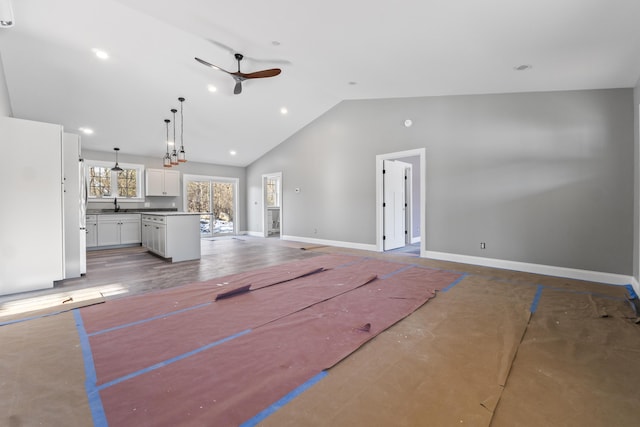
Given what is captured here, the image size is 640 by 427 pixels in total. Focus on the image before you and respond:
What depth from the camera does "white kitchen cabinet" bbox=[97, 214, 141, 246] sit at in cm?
691

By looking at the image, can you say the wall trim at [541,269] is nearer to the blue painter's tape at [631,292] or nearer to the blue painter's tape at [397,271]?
the blue painter's tape at [631,292]

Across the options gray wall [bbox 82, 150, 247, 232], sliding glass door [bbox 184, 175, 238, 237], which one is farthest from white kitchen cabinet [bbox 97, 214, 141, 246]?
sliding glass door [bbox 184, 175, 238, 237]

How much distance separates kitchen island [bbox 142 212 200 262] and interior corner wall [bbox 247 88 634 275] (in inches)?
136

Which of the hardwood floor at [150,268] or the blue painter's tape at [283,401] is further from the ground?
the hardwood floor at [150,268]

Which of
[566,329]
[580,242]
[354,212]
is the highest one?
[354,212]

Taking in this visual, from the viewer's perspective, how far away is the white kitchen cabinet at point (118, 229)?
6.91 m

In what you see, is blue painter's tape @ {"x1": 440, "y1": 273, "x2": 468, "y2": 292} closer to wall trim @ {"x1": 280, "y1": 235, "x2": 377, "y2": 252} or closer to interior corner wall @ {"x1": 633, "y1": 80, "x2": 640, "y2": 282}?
interior corner wall @ {"x1": 633, "y1": 80, "x2": 640, "y2": 282}

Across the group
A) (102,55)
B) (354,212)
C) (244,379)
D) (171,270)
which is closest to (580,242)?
(354,212)

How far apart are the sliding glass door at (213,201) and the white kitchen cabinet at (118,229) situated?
168 cm

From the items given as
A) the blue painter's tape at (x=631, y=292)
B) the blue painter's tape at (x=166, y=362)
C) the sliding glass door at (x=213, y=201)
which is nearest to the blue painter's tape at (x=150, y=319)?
the blue painter's tape at (x=166, y=362)

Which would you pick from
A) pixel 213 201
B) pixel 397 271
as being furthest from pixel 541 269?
pixel 213 201

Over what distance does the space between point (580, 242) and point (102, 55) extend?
25.4 feet

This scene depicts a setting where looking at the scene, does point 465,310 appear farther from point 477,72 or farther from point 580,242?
point 477,72

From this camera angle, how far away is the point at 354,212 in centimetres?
664
